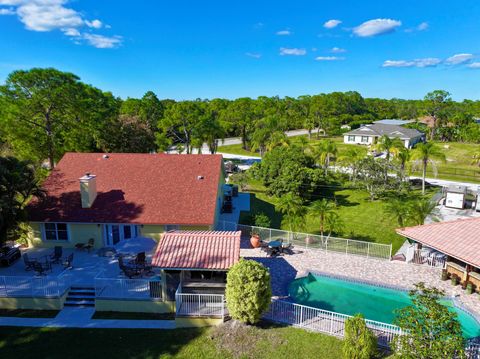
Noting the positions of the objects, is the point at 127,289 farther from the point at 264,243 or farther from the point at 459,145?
the point at 459,145

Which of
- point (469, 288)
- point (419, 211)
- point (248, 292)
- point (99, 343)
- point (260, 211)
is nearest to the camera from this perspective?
point (248, 292)

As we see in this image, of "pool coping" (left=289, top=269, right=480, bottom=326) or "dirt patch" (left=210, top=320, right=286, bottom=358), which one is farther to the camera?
"pool coping" (left=289, top=269, right=480, bottom=326)

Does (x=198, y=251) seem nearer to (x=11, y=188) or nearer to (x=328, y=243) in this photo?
(x=328, y=243)

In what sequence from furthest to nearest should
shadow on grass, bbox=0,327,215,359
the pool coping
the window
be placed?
the window < the pool coping < shadow on grass, bbox=0,327,215,359

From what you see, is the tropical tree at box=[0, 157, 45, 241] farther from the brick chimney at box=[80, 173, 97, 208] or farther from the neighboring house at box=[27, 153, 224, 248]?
the brick chimney at box=[80, 173, 97, 208]

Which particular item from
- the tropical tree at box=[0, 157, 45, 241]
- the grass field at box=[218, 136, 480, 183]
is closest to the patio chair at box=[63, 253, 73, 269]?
the tropical tree at box=[0, 157, 45, 241]

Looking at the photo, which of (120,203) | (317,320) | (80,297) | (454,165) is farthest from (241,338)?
(454,165)

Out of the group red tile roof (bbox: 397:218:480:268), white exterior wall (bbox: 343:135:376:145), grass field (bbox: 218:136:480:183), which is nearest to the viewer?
red tile roof (bbox: 397:218:480:268)
